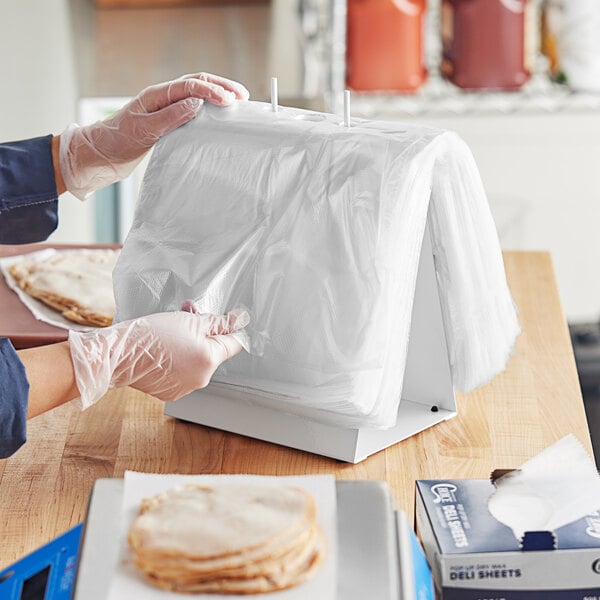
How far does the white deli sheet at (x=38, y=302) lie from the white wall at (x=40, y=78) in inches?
31.2

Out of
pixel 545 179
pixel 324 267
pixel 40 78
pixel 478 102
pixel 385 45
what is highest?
pixel 324 267

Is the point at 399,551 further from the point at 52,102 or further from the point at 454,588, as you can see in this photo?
the point at 52,102

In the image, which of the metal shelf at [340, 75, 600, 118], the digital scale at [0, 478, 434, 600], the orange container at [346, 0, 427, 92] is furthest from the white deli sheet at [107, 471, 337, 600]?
the metal shelf at [340, 75, 600, 118]

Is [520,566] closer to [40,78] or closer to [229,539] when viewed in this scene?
[229,539]

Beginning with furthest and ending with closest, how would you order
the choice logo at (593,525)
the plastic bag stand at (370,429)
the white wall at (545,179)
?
1. the white wall at (545,179)
2. the plastic bag stand at (370,429)
3. the choice logo at (593,525)

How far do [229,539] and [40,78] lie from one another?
2.14 metres

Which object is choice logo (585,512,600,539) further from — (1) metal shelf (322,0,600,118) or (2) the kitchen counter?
(1) metal shelf (322,0,600,118)

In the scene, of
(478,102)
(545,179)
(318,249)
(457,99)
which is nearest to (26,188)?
(318,249)

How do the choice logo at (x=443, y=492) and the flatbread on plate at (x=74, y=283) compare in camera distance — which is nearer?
the choice logo at (x=443, y=492)

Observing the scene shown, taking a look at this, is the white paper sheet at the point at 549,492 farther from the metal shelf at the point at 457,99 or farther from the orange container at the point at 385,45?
the metal shelf at the point at 457,99

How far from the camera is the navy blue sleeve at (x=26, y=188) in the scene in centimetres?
140

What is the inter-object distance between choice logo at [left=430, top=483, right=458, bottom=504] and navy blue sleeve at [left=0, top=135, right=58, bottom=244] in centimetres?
77

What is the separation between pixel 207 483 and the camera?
0.83 meters

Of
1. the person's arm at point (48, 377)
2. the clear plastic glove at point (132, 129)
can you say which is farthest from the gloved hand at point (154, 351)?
the clear plastic glove at point (132, 129)
